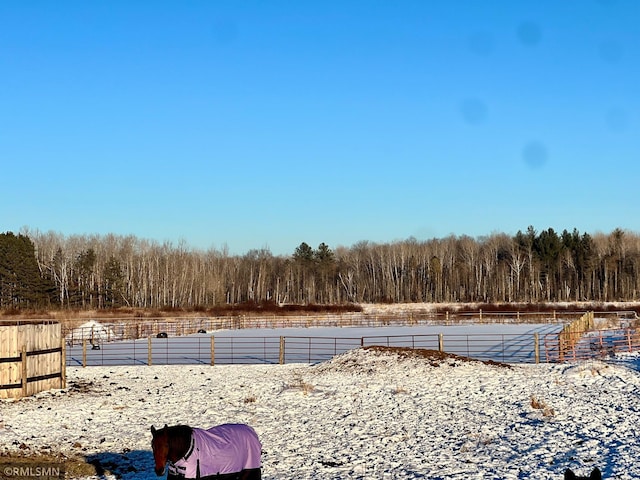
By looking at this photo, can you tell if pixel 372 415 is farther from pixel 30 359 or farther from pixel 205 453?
pixel 30 359

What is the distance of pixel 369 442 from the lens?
43.3 ft

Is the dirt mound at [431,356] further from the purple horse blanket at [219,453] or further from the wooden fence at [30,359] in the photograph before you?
the purple horse blanket at [219,453]

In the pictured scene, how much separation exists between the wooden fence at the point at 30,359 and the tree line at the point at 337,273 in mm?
63298

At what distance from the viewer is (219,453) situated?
7863 millimetres

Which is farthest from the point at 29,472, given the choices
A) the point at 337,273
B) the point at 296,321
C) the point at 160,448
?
the point at 337,273

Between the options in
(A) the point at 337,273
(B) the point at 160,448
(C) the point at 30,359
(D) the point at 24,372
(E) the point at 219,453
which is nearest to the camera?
(B) the point at 160,448

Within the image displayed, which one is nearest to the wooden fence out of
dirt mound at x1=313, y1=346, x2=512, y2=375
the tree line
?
dirt mound at x1=313, y1=346, x2=512, y2=375

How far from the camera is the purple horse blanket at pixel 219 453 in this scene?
7.59m

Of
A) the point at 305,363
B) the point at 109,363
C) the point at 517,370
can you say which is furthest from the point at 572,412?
the point at 109,363

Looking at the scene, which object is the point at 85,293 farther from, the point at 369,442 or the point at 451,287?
the point at 369,442

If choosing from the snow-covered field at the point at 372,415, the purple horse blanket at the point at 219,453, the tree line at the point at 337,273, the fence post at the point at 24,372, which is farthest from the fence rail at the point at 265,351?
the tree line at the point at 337,273

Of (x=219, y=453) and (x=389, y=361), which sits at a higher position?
(x=219, y=453)

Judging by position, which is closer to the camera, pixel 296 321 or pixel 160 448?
pixel 160 448

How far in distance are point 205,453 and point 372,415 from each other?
29.2 feet
